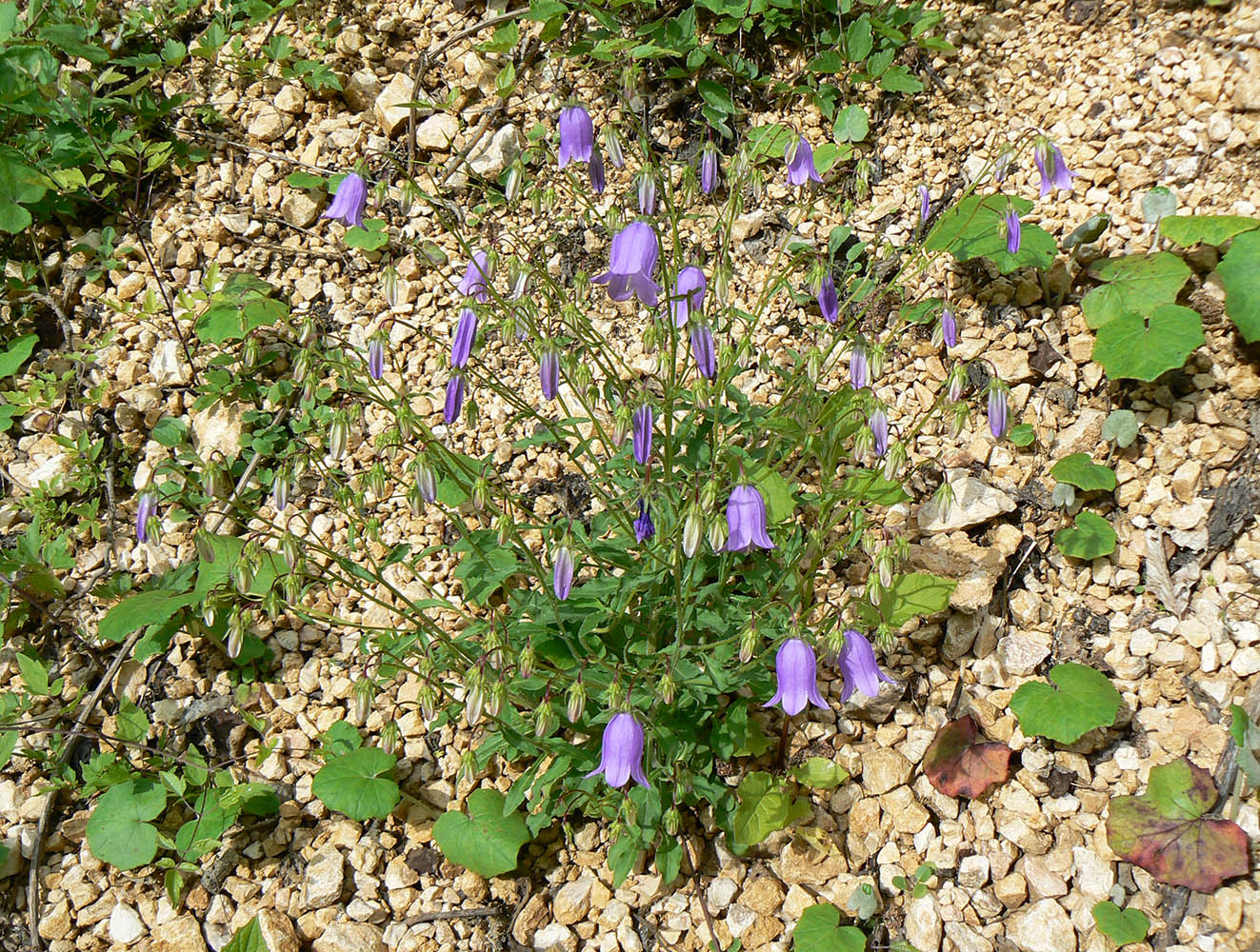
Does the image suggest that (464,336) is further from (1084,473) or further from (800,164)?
(1084,473)

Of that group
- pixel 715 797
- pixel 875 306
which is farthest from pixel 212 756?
pixel 875 306

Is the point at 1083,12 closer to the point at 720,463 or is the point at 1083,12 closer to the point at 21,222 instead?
the point at 720,463

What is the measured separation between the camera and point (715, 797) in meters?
2.91

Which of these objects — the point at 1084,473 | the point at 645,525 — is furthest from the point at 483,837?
the point at 1084,473

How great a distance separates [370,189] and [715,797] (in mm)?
3495

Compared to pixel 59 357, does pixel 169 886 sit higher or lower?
lower

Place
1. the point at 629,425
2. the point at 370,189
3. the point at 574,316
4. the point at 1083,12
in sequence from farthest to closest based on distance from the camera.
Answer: the point at 370,189, the point at 1083,12, the point at 574,316, the point at 629,425

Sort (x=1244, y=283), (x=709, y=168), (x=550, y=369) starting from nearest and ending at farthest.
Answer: (x=550, y=369)
(x=709, y=168)
(x=1244, y=283)

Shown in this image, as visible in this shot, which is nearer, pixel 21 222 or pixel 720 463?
pixel 720 463

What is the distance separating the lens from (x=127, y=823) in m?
3.09

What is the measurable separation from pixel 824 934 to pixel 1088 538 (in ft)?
5.40

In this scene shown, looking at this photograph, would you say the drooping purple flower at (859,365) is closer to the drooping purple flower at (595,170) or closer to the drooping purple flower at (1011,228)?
the drooping purple flower at (1011,228)

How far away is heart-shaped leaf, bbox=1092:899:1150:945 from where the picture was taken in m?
2.58

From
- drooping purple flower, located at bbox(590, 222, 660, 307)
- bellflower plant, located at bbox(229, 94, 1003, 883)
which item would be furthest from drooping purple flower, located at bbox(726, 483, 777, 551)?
drooping purple flower, located at bbox(590, 222, 660, 307)
